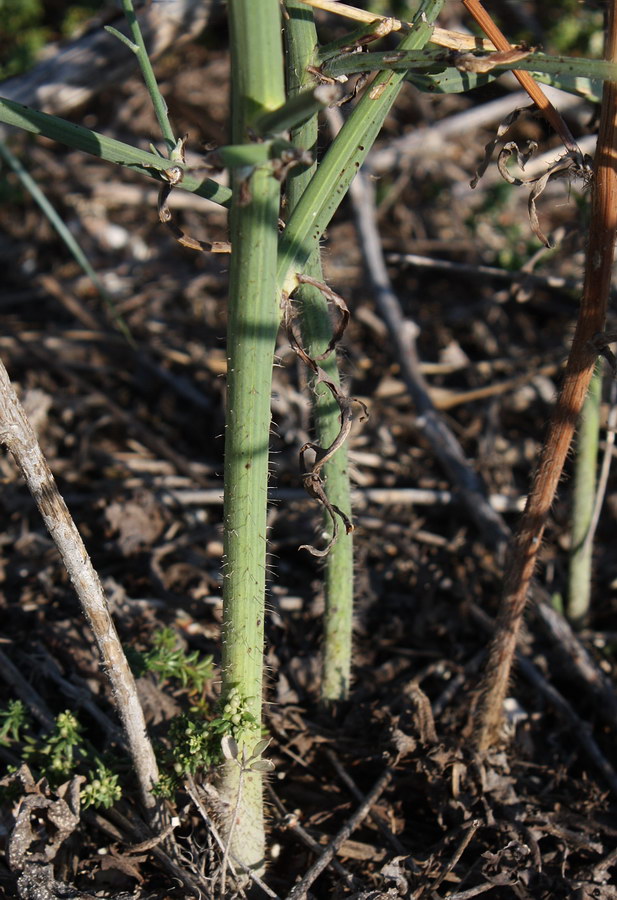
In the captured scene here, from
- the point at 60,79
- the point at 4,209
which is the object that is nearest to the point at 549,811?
the point at 60,79

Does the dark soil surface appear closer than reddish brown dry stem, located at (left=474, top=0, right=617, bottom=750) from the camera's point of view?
No

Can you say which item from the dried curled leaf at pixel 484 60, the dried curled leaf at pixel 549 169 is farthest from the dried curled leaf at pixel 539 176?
the dried curled leaf at pixel 484 60

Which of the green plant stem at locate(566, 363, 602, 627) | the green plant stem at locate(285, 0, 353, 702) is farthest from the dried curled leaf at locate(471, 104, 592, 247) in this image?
the green plant stem at locate(566, 363, 602, 627)

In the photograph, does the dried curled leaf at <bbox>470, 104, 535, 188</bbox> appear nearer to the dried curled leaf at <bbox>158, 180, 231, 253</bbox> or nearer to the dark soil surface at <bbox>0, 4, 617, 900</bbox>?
the dark soil surface at <bbox>0, 4, 617, 900</bbox>

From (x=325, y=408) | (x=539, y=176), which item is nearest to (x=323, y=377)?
(x=325, y=408)

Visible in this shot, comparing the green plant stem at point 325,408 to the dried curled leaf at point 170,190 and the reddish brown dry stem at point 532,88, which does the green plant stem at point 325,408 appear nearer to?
the dried curled leaf at point 170,190

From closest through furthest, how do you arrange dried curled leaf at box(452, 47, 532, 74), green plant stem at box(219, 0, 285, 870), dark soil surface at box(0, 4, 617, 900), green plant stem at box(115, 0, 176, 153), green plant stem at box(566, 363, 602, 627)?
green plant stem at box(219, 0, 285, 870), dried curled leaf at box(452, 47, 532, 74), green plant stem at box(115, 0, 176, 153), dark soil surface at box(0, 4, 617, 900), green plant stem at box(566, 363, 602, 627)

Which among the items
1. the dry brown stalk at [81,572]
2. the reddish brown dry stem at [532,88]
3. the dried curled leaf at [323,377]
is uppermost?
the reddish brown dry stem at [532,88]
